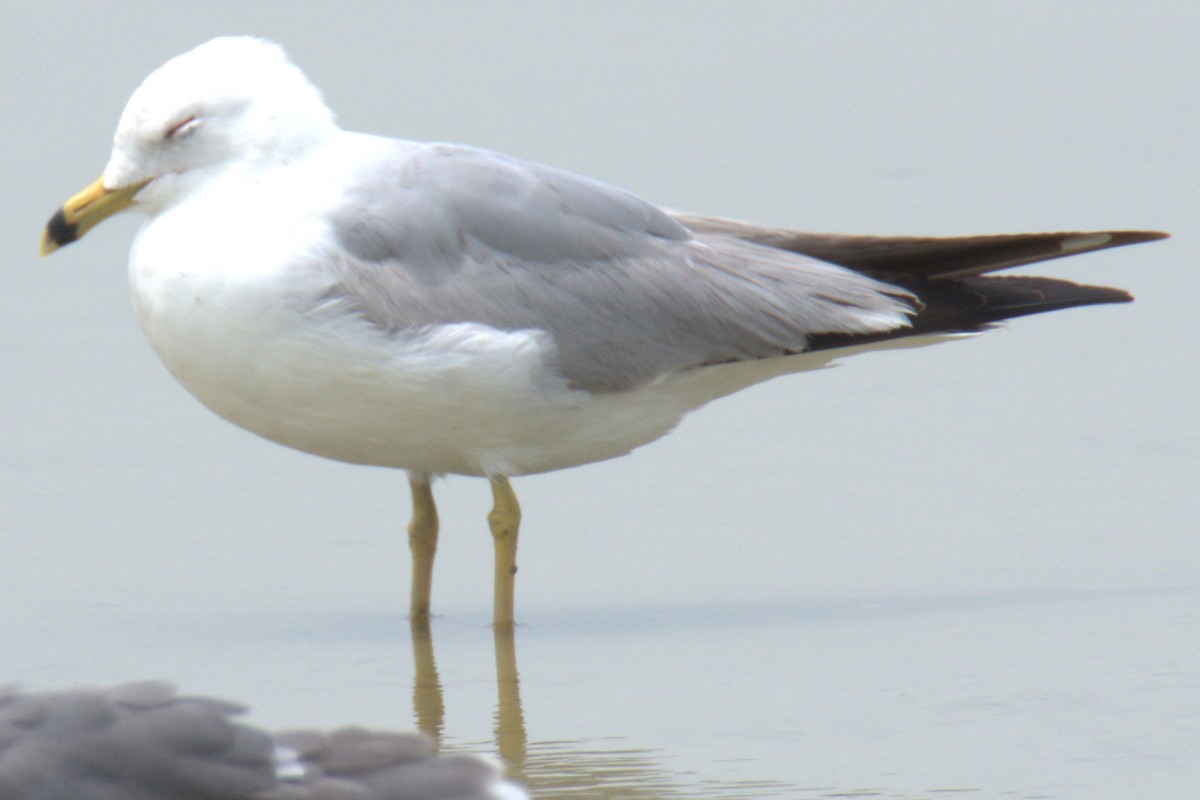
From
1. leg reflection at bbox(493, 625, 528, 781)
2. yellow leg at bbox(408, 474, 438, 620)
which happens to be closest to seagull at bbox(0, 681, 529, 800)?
leg reflection at bbox(493, 625, 528, 781)

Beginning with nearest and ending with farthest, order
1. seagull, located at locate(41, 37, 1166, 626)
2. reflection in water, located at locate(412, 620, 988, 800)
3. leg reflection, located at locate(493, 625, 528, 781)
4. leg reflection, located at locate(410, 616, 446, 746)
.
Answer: reflection in water, located at locate(412, 620, 988, 800)
leg reflection, located at locate(493, 625, 528, 781)
leg reflection, located at locate(410, 616, 446, 746)
seagull, located at locate(41, 37, 1166, 626)

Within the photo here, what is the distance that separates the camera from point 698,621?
7.03m

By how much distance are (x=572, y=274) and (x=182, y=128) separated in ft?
3.83

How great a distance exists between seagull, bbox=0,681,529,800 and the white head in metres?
3.00

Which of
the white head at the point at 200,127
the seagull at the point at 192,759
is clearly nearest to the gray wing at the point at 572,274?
the white head at the point at 200,127

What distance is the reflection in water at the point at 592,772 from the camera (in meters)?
5.55

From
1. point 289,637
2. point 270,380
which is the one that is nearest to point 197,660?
point 289,637

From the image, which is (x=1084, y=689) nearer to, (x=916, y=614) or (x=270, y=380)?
(x=916, y=614)

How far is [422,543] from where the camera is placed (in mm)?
7305

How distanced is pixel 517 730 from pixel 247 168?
1.78 m

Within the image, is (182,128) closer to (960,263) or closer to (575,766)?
(575,766)

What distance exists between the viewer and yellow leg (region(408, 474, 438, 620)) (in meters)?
7.22

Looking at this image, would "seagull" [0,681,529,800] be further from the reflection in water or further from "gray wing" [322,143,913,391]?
"gray wing" [322,143,913,391]

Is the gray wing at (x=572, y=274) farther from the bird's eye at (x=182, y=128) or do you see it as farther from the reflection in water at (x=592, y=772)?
the reflection in water at (x=592, y=772)
